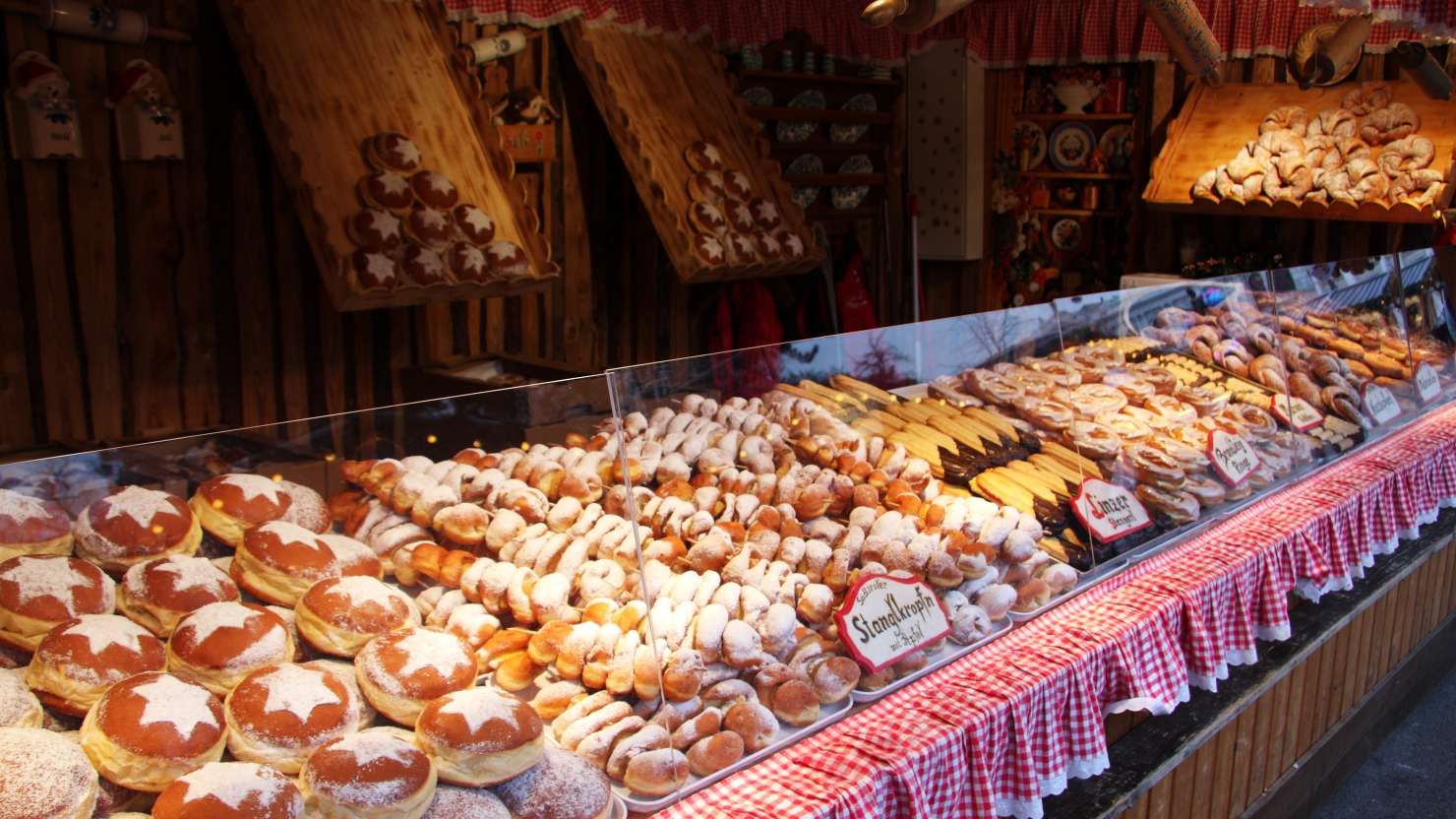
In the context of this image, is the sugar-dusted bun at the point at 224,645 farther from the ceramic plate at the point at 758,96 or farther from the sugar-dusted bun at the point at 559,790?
the ceramic plate at the point at 758,96

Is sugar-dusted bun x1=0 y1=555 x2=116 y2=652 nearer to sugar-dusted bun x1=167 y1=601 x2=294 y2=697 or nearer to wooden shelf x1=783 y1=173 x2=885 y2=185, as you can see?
sugar-dusted bun x1=167 y1=601 x2=294 y2=697

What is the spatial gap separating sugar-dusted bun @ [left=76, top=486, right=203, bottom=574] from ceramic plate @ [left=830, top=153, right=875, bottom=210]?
506cm

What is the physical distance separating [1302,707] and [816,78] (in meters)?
3.91

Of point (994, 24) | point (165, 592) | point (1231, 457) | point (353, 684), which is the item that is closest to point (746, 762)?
point (353, 684)

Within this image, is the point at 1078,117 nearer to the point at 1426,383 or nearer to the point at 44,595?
the point at 1426,383

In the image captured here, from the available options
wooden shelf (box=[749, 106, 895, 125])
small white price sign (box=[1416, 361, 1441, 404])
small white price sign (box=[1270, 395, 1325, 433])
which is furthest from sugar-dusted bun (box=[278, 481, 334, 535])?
wooden shelf (box=[749, 106, 895, 125])

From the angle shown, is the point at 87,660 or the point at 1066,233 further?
the point at 1066,233

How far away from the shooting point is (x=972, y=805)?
6.19 ft

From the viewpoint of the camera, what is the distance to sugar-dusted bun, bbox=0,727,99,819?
1.12 m

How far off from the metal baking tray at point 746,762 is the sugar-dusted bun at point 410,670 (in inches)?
11.0

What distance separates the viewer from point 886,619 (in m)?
1.92

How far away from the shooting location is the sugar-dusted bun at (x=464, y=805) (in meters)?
1.34

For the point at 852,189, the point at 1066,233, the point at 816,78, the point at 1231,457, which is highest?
the point at 816,78

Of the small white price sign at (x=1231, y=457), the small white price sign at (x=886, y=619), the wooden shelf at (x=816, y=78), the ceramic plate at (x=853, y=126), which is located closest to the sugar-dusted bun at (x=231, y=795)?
the small white price sign at (x=886, y=619)
